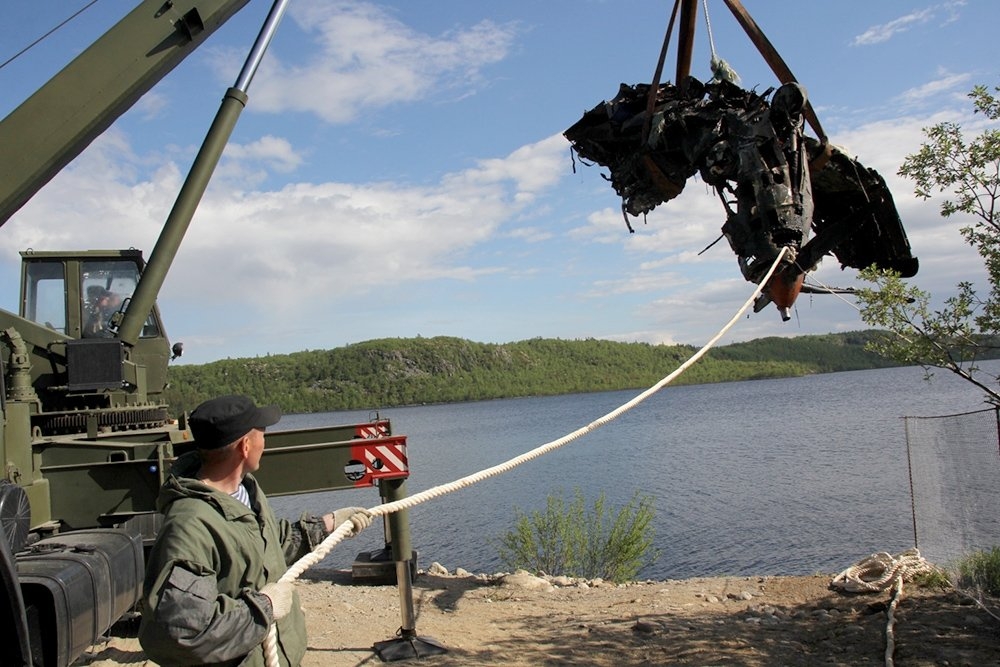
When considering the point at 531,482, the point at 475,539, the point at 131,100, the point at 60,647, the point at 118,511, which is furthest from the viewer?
the point at 531,482

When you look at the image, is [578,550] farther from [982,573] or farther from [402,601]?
[982,573]

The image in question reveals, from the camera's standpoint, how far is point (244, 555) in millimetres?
2697

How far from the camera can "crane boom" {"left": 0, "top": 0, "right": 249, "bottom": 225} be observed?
5301 mm

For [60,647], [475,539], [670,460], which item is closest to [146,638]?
[60,647]

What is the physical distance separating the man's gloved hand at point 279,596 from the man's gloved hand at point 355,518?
16.4 inches

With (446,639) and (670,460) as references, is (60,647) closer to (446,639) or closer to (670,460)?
(446,639)

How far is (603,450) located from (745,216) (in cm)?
2990

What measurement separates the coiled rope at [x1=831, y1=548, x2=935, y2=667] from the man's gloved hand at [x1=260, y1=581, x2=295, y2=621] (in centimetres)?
642

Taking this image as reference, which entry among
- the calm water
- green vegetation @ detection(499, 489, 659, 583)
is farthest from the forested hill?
green vegetation @ detection(499, 489, 659, 583)

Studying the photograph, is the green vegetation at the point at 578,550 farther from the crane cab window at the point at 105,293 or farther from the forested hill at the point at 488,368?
the forested hill at the point at 488,368

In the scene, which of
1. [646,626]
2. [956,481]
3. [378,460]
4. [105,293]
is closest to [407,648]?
[378,460]

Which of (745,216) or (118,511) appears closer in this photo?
(745,216)

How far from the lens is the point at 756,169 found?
544 cm

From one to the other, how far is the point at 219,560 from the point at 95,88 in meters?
4.64
